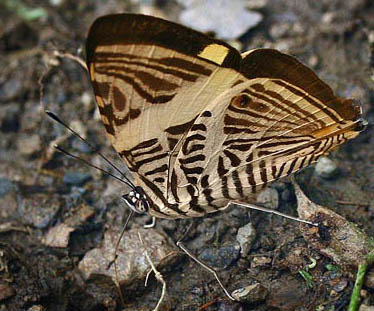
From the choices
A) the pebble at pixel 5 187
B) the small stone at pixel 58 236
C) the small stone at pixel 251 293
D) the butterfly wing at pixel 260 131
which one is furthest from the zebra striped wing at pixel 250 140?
the pebble at pixel 5 187

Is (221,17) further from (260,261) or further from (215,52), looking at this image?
(260,261)

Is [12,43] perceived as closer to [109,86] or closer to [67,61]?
[67,61]

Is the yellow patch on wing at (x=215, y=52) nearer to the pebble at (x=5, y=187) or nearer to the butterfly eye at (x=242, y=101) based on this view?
the butterfly eye at (x=242, y=101)

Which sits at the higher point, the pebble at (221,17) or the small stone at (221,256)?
the pebble at (221,17)

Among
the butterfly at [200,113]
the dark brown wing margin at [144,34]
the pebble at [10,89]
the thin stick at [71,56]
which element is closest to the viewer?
the dark brown wing margin at [144,34]

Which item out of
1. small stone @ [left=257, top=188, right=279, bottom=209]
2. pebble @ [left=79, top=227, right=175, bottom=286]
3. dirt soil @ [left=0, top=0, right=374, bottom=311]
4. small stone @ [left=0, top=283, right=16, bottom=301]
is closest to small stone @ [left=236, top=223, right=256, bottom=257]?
dirt soil @ [left=0, top=0, right=374, bottom=311]

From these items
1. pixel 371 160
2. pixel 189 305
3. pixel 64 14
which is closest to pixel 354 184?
pixel 371 160

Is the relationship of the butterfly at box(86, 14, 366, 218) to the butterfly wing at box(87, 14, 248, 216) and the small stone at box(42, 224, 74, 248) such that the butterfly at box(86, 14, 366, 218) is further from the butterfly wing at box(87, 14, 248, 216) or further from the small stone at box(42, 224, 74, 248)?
the small stone at box(42, 224, 74, 248)
